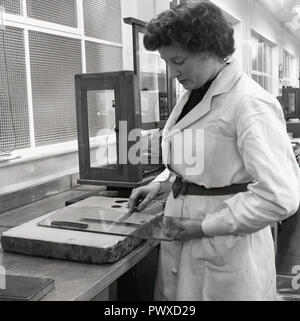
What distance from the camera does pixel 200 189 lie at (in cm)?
132

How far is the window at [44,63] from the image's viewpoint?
2.13 meters

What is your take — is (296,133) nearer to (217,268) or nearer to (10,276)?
(217,268)

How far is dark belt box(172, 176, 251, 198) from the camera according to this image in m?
1.27

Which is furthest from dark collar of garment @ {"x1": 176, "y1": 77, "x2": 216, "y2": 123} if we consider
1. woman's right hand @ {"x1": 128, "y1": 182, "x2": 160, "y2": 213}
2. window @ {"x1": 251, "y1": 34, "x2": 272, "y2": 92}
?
window @ {"x1": 251, "y1": 34, "x2": 272, "y2": 92}

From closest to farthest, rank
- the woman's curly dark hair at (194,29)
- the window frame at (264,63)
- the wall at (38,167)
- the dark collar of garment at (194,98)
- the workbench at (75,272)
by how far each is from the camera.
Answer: the workbench at (75,272)
the woman's curly dark hair at (194,29)
the dark collar of garment at (194,98)
the wall at (38,167)
the window frame at (264,63)

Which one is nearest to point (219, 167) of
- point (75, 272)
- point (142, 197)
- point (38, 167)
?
point (142, 197)

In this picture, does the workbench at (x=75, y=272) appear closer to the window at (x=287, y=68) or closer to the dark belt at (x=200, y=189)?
the dark belt at (x=200, y=189)

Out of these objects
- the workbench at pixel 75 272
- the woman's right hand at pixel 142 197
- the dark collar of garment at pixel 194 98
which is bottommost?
the workbench at pixel 75 272

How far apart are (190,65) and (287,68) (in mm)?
10224

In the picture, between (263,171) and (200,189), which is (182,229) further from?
(263,171)

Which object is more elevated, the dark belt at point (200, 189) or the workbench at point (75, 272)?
the dark belt at point (200, 189)

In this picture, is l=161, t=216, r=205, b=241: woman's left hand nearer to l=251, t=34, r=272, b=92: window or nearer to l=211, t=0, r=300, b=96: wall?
l=211, t=0, r=300, b=96: wall

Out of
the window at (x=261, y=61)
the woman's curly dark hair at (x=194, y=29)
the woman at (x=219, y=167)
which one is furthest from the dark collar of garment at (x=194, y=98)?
the window at (x=261, y=61)

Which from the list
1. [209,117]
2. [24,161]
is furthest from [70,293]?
[24,161]
